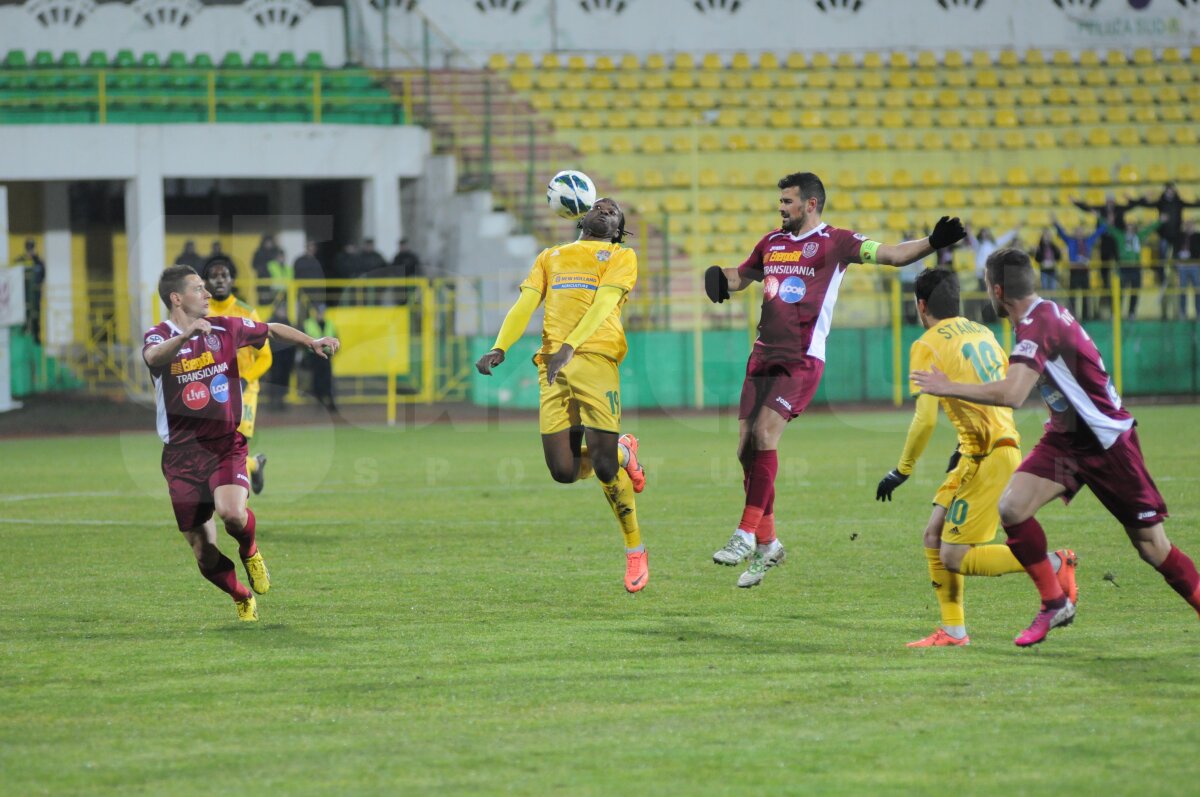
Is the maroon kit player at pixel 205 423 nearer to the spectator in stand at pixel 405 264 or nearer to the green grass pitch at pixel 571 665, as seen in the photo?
the green grass pitch at pixel 571 665

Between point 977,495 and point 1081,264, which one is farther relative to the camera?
point 1081,264

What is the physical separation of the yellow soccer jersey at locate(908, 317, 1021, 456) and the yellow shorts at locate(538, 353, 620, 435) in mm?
1927

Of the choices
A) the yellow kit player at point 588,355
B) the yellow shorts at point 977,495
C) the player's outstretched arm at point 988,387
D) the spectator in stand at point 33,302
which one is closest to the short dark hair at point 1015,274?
the player's outstretched arm at point 988,387

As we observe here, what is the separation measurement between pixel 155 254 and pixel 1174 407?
647 inches

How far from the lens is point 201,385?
837 cm

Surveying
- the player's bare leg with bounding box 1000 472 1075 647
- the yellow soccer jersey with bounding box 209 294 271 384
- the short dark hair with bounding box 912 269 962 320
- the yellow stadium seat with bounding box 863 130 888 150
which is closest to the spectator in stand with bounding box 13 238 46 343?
the yellow soccer jersey with bounding box 209 294 271 384

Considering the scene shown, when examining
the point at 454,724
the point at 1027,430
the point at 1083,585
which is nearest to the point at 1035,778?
the point at 454,724

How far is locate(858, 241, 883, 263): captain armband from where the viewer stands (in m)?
8.82

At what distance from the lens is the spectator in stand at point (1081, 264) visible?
81.5 ft

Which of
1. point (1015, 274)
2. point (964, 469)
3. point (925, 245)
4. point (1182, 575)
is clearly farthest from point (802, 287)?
point (1182, 575)

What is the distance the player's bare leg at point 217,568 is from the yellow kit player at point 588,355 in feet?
5.80

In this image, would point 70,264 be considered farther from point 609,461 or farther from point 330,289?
point 609,461

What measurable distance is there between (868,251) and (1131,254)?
18.4 meters

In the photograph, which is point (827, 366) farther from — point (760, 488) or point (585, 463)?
point (760, 488)
